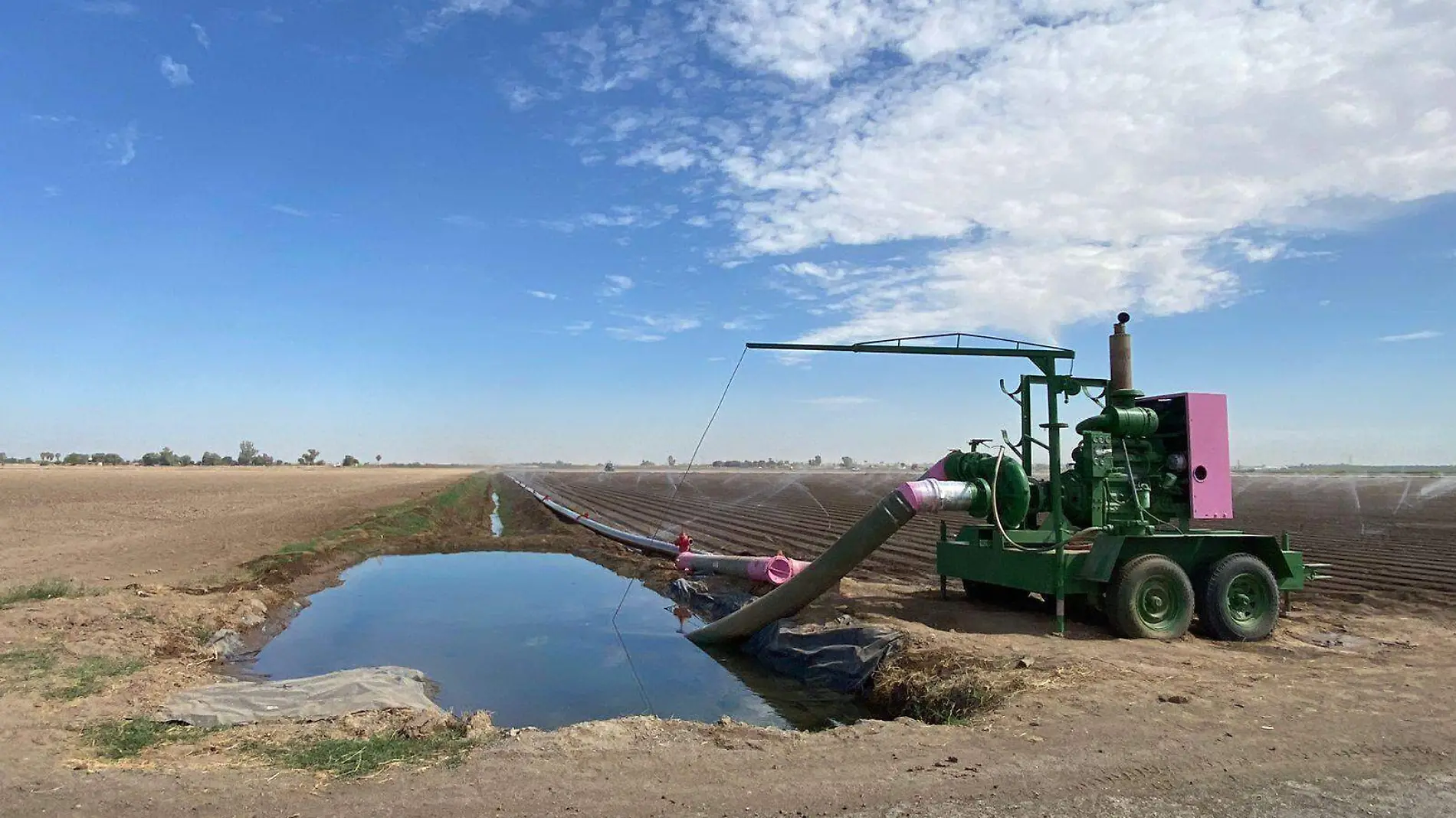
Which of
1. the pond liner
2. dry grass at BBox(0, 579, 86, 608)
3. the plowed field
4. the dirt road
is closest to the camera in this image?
the dirt road

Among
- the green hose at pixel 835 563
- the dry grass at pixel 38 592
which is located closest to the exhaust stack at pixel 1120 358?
Answer: the green hose at pixel 835 563

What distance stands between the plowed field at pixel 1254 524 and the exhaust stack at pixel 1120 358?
6.15m

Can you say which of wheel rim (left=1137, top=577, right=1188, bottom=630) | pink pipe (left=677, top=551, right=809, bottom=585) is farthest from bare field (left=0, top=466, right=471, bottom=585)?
wheel rim (left=1137, top=577, right=1188, bottom=630)

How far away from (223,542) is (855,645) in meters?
19.2

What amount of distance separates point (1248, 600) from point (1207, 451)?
1968 mm

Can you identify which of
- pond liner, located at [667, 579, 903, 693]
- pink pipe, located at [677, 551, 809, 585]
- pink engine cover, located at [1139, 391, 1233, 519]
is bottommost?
Result: pond liner, located at [667, 579, 903, 693]

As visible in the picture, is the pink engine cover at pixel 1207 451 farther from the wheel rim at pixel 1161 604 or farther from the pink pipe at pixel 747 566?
the pink pipe at pixel 747 566

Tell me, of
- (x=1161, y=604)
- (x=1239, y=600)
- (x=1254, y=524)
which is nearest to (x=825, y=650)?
(x=1161, y=604)

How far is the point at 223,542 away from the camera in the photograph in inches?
890

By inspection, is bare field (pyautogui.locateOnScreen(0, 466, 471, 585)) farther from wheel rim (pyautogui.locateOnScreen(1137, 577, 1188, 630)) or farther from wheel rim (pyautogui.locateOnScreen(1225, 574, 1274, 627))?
Answer: wheel rim (pyautogui.locateOnScreen(1225, 574, 1274, 627))

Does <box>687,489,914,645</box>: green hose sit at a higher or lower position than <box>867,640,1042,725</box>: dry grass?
higher

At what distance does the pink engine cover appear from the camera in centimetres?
1098

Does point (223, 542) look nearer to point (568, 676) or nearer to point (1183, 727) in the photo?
point (568, 676)

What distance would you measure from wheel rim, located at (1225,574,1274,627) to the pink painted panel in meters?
0.85
